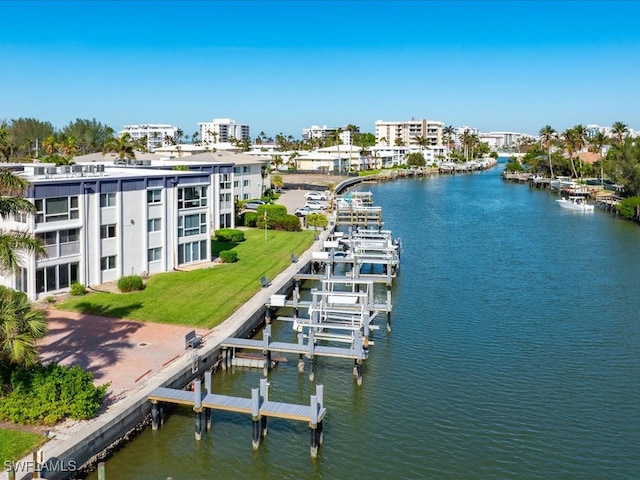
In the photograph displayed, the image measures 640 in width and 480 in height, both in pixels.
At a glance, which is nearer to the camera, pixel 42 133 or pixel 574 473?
pixel 574 473

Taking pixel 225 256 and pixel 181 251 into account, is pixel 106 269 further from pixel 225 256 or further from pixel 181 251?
pixel 225 256

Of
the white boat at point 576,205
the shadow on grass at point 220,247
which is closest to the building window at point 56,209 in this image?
the shadow on grass at point 220,247

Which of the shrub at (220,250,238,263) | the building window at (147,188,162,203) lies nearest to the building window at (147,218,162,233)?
the building window at (147,188,162,203)

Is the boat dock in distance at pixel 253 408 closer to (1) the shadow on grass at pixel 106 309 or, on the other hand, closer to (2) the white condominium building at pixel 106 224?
(1) the shadow on grass at pixel 106 309

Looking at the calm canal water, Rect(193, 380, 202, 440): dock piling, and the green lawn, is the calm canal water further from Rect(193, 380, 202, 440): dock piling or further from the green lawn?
the green lawn

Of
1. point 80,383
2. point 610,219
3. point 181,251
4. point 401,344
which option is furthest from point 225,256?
point 610,219
